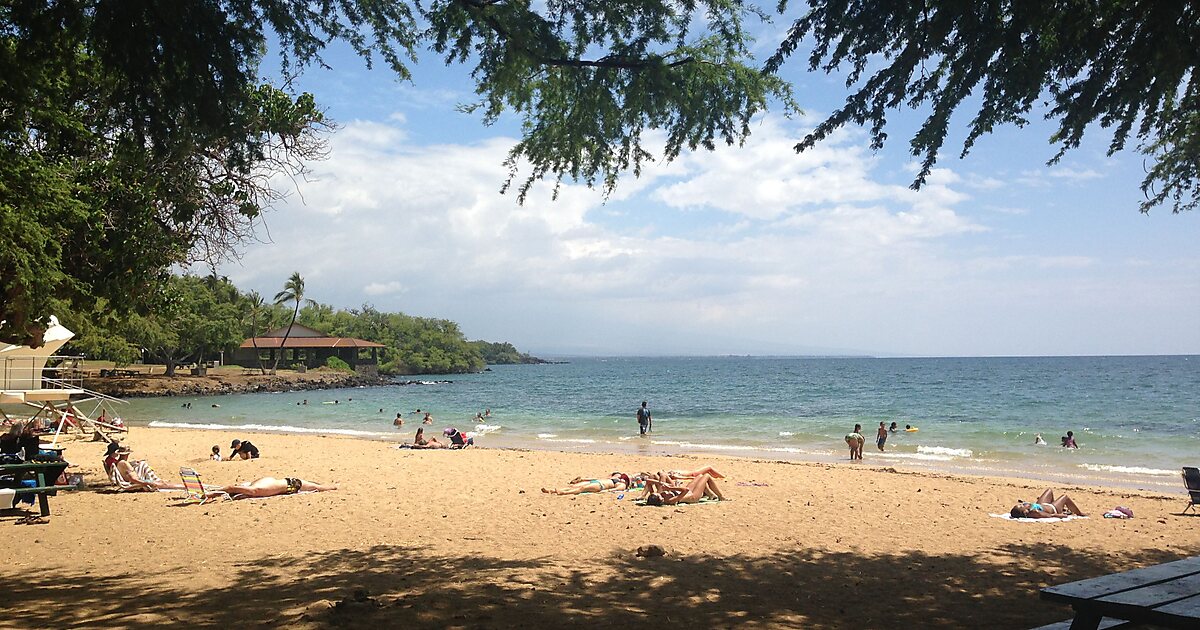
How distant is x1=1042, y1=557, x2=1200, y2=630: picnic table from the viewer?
3400 millimetres

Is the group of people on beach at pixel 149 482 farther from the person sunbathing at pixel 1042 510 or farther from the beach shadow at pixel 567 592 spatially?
the person sunbathing at pixel 1042 510

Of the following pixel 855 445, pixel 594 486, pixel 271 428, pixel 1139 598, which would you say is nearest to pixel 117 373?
pixel 271 428

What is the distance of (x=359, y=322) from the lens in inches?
4739

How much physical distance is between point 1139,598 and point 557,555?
5.10m

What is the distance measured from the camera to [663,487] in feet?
37.1

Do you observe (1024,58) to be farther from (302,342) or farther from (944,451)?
(302,342)

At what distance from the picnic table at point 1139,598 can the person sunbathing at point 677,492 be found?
7.42 m

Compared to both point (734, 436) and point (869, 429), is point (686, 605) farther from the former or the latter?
point (869, 429)

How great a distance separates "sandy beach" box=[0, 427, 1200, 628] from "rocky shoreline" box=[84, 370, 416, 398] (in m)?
49.3

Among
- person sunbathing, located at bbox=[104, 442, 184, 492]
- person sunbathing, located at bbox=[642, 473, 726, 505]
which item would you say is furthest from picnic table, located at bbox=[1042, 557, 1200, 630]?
person sunbathing, located at bbox=[104, 442, 184, 492]

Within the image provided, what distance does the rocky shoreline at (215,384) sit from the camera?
187 feet

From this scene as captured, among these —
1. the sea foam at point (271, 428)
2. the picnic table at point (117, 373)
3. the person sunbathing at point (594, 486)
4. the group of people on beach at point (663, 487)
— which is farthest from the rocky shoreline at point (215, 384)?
the group of people on beach at point (663, 487)

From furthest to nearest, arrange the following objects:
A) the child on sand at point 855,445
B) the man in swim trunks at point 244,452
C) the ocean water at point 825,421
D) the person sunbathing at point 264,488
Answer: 1. the ocean water at point 825,421
2. the child on sand at point 855,445
3. the man in swim trunks at point 244,452
4. the person sunbathing at point 264,488

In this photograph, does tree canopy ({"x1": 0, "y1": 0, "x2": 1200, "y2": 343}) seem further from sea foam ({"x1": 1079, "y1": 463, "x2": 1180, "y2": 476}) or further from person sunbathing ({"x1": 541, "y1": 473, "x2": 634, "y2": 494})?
sea foam ({"x1": 1079, "y1": 463, "x2": 1180, "y2": 476})
